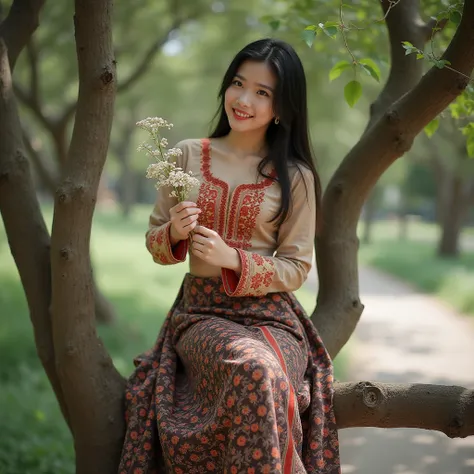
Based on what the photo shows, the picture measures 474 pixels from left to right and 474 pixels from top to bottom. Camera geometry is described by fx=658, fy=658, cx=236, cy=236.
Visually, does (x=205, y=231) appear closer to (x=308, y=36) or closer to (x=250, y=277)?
(x=250, y=277)

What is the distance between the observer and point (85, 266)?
96.4 inches

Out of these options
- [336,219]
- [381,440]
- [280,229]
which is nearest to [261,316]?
[280,229]

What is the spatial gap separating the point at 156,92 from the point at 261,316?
10.4 metres

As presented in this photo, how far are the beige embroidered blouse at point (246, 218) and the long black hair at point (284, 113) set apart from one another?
0.13 feet

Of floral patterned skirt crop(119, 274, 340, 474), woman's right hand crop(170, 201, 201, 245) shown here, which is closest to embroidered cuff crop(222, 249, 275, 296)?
floral patterned skirt crop(119, 274, 340, 474)

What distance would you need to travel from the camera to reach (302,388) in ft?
7.70

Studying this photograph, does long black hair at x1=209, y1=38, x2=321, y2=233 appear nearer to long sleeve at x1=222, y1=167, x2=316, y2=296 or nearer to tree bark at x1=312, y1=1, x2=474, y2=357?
long sleeve at x1=222, y1=167, x2=316, y2=296

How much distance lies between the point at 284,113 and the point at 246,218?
45 cm

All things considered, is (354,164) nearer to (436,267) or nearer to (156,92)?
(156,92)

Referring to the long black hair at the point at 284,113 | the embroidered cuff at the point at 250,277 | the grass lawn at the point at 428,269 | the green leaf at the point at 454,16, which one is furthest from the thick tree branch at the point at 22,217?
the grass lawn at the point at 428,269

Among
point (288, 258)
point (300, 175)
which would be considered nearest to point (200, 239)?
point (288, 258)

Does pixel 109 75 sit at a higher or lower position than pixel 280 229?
higher

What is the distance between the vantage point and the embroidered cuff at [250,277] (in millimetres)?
→ 2377

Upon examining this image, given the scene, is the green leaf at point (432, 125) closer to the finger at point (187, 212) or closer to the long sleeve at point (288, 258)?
the long sleeve at point (288, 258)
